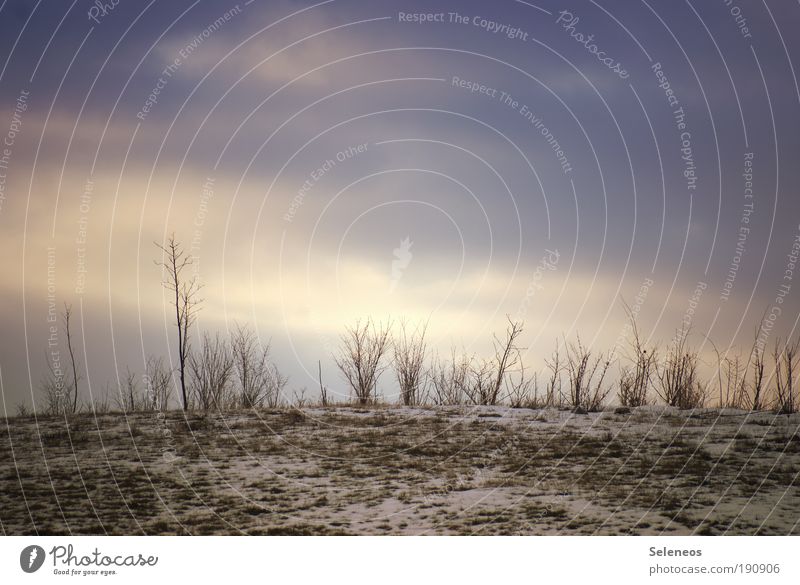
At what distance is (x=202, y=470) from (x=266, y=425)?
15.2 feet

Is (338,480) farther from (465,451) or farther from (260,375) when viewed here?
(260,375)

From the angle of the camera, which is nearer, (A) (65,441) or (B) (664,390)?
(A) (65,441)

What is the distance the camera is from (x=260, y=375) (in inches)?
1225

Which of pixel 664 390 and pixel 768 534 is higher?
pixel 664 390

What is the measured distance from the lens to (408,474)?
60.6ft

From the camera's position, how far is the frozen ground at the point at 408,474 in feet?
50.6

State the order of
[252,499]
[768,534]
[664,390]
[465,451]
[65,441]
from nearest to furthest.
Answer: [768,534] → [252,499] → [465,451] → [65,441] → [664,390]

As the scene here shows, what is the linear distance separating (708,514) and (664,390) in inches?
400

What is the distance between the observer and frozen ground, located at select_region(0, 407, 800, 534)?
607 inches

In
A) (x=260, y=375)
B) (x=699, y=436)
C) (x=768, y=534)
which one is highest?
(x=260, y=375)

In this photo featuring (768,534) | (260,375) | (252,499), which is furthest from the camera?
(260,375)

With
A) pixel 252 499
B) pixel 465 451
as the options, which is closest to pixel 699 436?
pixel 465 451

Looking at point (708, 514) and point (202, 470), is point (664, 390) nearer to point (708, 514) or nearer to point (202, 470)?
point (708, 514)
